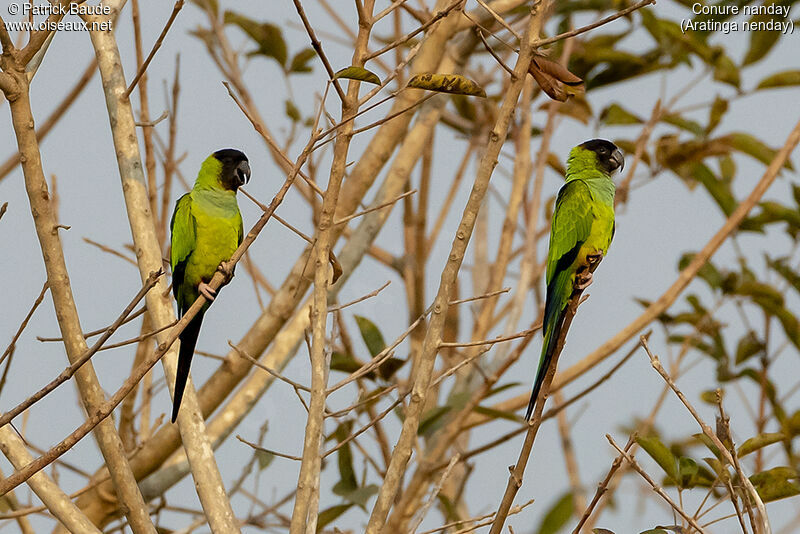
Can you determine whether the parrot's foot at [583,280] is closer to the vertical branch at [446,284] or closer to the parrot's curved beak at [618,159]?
the parrot's curved beak at [618,159]

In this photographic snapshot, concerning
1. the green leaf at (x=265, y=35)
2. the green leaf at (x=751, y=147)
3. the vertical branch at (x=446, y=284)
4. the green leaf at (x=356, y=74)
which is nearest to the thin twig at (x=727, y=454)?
the vertical branch at (x=446, y=284)

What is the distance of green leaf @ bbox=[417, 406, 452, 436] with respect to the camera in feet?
12.4

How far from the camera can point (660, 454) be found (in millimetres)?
2312

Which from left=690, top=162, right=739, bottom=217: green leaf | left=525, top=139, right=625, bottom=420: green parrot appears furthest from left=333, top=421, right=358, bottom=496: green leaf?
left=690, top=162, right=739, bottom=217: green leaf

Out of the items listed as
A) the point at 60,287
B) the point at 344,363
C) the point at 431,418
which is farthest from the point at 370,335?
the point at 60,287

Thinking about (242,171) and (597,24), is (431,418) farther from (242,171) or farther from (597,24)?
(597,24)

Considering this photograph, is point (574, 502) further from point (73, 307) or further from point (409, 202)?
point (73, 307)

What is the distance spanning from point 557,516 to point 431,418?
618 millimetres

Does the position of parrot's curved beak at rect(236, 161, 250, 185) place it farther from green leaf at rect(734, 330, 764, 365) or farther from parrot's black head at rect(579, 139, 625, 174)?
green leaf at rect(734, 330, 764, 365)

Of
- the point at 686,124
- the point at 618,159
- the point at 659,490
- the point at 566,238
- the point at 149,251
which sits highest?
the point at 686,124

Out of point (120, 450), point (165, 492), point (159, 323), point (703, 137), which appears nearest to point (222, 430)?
point (165, 492)

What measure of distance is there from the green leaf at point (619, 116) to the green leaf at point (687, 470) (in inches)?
90.8

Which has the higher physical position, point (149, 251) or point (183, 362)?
point (149, 251)

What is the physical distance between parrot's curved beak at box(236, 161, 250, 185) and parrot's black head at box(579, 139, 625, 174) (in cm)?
132
